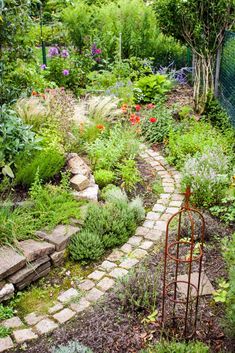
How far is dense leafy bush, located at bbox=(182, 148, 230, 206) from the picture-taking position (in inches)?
188

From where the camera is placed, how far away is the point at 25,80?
5691 millimetres

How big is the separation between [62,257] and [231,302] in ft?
5.71

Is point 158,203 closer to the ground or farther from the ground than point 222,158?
closer to the ground

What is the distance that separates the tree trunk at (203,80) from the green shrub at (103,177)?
3135mm

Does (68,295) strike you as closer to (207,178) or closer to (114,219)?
(114,219)

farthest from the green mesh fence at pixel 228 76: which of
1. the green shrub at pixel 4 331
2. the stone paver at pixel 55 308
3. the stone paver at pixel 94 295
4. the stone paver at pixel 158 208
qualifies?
the green shrub at pixel 4 331

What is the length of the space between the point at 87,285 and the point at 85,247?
417 millimetres

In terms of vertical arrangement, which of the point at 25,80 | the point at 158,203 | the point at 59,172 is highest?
the point at 25,80

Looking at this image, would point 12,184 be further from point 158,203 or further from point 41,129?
point 158,203

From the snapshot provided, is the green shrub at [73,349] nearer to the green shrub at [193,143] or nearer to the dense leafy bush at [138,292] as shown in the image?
the dense leafy bush at [138,292]

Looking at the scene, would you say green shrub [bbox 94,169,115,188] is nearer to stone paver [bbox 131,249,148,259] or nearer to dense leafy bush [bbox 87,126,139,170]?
dense leafy bush [bbox 87,126,139,170]

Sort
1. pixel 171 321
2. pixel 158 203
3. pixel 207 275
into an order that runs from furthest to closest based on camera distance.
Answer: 1. pixel 158 203
2. pixel 207 275
3. pixel 171 321

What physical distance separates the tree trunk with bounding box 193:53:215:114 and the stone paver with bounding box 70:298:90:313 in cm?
496

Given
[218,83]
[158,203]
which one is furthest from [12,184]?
[218,83]
